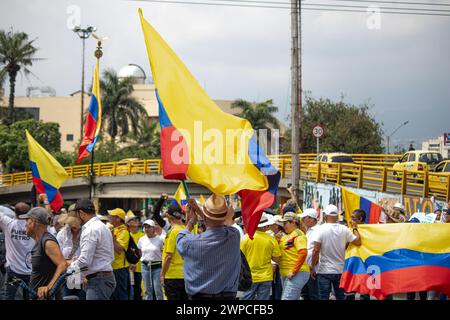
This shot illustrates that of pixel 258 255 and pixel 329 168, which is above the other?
pixel 329 168

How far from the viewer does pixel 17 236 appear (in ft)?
35.4

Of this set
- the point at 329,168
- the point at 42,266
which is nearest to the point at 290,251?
the point at 42,266

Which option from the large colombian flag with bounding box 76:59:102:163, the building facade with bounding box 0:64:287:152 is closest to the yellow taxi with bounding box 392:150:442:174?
the large colombian flag with bounding box 76:59:102:163

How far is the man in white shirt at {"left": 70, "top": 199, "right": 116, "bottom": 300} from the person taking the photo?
880 cm

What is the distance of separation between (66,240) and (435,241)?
459cm

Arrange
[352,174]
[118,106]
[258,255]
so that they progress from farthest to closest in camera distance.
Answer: [118,106]
[352,174]
[258,255]

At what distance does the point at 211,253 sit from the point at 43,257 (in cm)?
190

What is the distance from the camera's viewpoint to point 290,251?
1120cm

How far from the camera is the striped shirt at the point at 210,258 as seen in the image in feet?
23.7

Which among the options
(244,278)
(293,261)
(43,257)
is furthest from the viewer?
(293,261)

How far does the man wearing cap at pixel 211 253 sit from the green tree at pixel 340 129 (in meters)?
50.1

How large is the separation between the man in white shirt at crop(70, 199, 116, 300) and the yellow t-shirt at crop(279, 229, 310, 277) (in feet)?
9.66

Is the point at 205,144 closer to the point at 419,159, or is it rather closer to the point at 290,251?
the point at 290,251

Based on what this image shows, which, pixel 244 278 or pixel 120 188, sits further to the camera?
pixel 120 188
